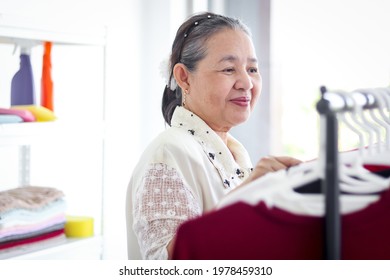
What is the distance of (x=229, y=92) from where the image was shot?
156cm

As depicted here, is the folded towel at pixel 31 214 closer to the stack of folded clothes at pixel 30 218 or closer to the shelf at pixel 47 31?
the stack of folded clothes at pixel 30 218

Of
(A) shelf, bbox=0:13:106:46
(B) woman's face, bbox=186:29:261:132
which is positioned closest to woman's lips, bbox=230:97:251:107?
(B) woman's face, bbox=186:29:261:132

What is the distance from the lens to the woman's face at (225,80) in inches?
60.8

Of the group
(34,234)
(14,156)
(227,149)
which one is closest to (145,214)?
(227,149)

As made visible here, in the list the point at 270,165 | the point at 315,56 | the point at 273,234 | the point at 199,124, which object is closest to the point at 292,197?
the point at 273,234

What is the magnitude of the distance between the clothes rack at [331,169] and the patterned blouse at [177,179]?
47cm

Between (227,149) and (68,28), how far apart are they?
0.71 metres

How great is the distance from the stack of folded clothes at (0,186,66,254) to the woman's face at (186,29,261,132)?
0.59 meters

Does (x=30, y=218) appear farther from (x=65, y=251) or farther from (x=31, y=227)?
(x=65, y=251)

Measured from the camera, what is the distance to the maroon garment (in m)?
0.75

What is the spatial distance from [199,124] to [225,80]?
0.43ft

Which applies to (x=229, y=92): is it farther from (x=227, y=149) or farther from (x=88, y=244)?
(x=88, y=244)

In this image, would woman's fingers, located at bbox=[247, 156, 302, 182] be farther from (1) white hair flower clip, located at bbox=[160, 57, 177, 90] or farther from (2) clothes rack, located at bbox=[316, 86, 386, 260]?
(1) white hair flower clip, located at bbox=[160, 57, 177, 90]

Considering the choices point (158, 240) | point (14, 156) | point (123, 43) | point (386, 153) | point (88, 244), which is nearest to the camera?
point (386, 153)
